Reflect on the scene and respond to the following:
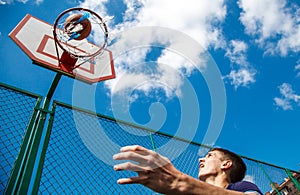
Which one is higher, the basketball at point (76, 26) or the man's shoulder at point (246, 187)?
the basketball at point (76, 26)

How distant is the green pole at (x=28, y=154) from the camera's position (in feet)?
7.61

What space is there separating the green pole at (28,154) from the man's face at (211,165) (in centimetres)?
168

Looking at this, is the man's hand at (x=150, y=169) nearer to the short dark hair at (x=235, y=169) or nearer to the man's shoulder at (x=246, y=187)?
the man's shoulder at (x=246, y=187)

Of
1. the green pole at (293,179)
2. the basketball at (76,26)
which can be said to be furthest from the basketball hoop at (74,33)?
the green pole at (293,179)

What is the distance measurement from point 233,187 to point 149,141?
232cm

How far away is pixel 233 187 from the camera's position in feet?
5.84

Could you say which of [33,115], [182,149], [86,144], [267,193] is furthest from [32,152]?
[267,193]

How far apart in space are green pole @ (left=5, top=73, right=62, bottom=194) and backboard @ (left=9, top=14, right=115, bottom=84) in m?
0.80

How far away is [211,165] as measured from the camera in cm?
222

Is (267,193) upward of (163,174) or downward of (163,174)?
upward

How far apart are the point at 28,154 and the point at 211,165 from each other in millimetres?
1876

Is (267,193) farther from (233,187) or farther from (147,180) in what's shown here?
(147,180)

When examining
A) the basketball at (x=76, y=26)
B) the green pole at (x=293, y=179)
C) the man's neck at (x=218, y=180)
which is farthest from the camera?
the green pole at (x=293, y=179)

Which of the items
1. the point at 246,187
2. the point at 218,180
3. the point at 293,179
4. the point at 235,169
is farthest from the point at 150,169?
the point at 293,179
